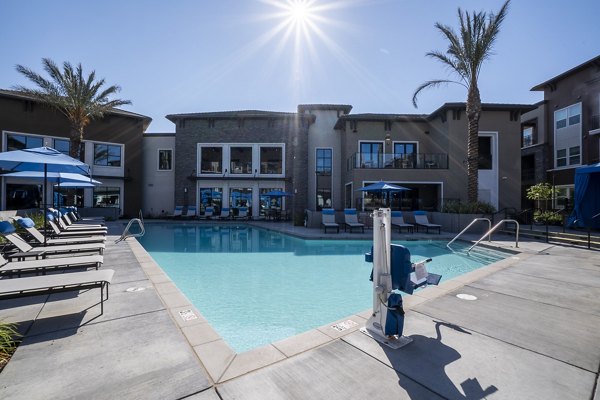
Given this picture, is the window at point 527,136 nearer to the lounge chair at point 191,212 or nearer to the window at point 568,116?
the window at point 568,116

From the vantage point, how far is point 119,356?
9.12 feet

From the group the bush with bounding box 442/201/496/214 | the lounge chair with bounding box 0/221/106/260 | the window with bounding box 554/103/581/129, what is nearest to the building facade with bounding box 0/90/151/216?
the lounge chair with bounding box 0/221/106/260

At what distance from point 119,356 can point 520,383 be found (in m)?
3.69

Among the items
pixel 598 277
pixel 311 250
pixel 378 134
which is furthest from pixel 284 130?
pixel 598 277

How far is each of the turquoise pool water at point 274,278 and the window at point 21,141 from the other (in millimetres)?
16227

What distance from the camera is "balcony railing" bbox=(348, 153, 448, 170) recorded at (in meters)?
18.9

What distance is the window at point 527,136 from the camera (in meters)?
25.8

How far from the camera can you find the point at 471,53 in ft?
47.4

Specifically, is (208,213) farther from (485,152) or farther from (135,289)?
(485,152)

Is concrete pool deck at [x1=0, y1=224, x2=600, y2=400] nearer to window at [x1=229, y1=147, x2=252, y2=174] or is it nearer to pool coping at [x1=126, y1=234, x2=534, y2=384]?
pool coping at [x1=126, y1=234, x2=534, y2=384]

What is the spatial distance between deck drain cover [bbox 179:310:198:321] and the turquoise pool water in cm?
70

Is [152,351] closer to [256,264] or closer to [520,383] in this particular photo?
[520,383]

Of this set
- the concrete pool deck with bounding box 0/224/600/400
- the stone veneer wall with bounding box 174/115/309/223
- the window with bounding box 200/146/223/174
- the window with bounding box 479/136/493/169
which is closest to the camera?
the concrete pool deck with bounding box 0/224/600/400

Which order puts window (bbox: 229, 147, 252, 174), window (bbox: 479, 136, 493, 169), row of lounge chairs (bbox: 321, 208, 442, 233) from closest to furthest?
row of lounge chairs (bbox: 321, 208, 442, 233) → window (bbox: 479, 136, 493, 169) → window (bbox: 229, 147, 252, 174)
